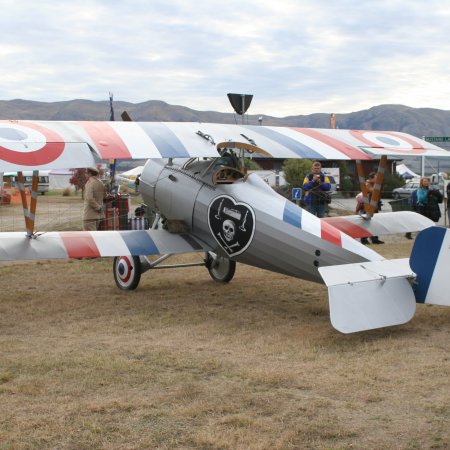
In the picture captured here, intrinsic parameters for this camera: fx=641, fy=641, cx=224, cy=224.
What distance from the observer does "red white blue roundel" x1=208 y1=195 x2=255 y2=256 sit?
6738mm

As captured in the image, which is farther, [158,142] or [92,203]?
[92,203]

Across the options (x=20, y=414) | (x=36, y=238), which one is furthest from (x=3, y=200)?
(x=20, y=414)

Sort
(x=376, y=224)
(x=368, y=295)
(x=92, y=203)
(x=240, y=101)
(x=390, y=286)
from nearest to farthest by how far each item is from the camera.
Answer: (x=368, y=295), (x=390, y=286), (x=376, y=224), (x=240, y=101), (x=92, y=203)

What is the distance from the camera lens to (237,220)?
22.5 ft

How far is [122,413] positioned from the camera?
3.74m

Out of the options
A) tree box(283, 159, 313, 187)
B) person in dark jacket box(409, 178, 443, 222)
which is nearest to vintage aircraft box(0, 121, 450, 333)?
person in dark jacket box(409, 178, 443, 222)

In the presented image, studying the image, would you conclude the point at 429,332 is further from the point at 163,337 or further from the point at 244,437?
the point at 244,437

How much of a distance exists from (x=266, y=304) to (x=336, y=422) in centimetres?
380

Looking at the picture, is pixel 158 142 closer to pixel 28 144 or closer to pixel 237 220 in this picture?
pixel 237 220

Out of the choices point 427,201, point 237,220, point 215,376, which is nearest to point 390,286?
point 215,376

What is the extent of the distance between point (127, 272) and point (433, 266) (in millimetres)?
4166

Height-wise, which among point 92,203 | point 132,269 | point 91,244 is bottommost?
point 132,269

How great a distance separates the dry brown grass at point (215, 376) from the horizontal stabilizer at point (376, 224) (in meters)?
1.33

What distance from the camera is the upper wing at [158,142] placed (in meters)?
5.96
